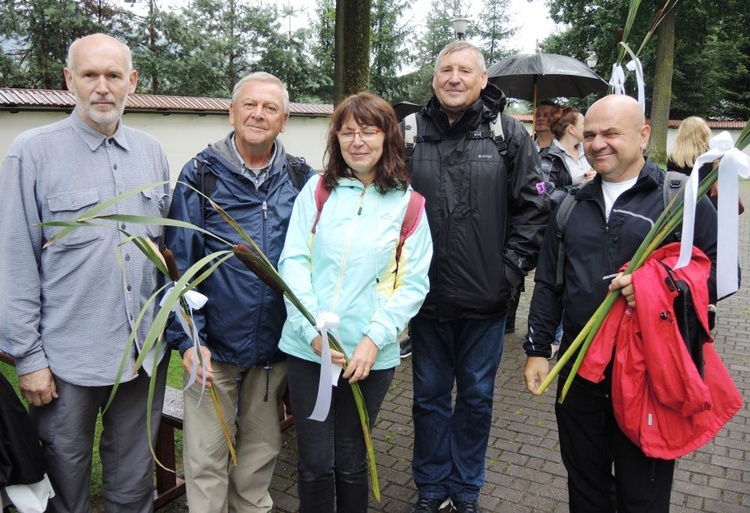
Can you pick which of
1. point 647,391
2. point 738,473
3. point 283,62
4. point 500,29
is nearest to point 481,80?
point 647,391

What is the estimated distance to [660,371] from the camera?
223cm

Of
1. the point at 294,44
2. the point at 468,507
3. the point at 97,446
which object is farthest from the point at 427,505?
the point at 294,44

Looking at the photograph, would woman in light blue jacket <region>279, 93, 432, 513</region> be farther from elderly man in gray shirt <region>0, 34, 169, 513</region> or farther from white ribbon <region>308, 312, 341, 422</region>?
elderly man in gray shirt <region>0, 34, 169, 513</region>

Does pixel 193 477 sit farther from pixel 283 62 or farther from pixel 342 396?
pixel 283 62

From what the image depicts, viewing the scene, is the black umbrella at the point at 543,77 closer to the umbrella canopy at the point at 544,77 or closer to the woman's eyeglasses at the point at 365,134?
the umbrella canopy at the point at 544,77

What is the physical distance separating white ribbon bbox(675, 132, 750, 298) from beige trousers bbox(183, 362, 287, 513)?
178cm

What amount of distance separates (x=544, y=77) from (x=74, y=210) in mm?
6418

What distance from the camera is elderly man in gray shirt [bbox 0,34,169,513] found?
2.41 meters

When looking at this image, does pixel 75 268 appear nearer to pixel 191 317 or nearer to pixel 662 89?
pixel 191 317

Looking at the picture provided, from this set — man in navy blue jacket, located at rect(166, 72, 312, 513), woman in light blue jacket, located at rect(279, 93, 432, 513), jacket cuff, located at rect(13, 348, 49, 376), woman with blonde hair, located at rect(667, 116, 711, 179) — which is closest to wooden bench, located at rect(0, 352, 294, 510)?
man in navy blue jacket, located at rect(166, 72, 312, 513)

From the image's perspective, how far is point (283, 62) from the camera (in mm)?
34094

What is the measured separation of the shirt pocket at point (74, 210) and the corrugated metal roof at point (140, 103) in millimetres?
11519

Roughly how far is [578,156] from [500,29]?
59604 millimetres

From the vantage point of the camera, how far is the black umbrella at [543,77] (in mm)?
7215
